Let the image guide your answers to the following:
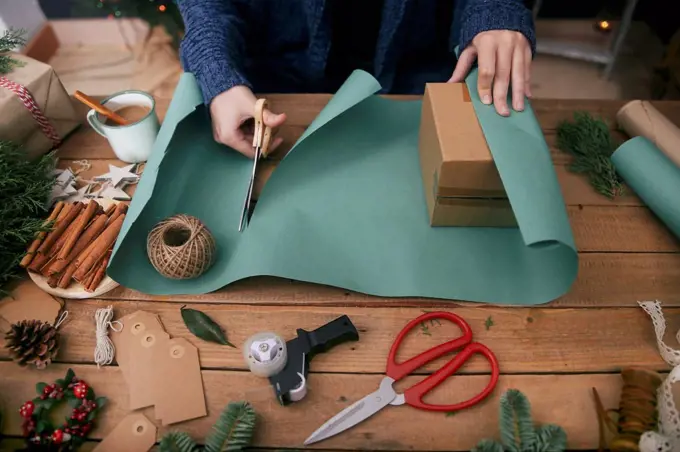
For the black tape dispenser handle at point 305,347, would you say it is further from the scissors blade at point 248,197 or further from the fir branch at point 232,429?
the scissors blade at point 248,197

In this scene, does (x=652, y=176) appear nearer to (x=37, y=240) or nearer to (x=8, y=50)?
(x=37, y=240)

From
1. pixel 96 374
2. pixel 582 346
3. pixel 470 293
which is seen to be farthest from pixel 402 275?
pixel 96 374

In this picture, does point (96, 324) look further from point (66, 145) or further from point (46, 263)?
point (66, 145)

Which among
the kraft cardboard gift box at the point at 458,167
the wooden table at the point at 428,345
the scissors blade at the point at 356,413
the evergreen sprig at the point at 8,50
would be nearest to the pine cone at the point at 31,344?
the wooden table at the point at 428,345

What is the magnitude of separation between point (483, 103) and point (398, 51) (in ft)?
1.01

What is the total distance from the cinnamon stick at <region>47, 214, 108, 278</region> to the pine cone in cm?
9

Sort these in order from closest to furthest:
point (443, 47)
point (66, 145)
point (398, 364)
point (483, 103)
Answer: point (398, 364) → point (483, 103) → point (66, 145) → point (443, 47)

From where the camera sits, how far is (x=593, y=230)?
77 cm

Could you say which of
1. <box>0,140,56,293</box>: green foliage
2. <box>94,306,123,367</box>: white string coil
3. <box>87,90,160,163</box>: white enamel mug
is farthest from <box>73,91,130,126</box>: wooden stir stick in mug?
<box>94,306,123,367</box>: white string coil

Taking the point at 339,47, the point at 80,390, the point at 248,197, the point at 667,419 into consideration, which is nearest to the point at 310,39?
the point at 339,47

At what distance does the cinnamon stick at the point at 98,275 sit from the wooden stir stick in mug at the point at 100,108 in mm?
260

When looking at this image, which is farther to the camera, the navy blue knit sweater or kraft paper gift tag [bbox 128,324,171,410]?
the navy blue knit sweater

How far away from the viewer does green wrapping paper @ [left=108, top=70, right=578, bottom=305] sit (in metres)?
0.69

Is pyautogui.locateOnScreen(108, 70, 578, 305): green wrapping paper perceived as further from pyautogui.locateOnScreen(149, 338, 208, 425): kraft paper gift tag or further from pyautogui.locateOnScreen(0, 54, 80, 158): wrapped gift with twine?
pyautogui.locateOnScreen(0, 54, 80, 158): wrapped gift with twine
